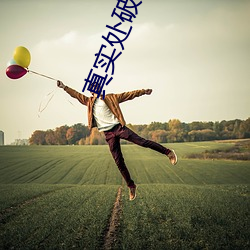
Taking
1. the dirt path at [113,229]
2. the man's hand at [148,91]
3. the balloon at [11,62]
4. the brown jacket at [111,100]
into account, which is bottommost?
the dirt path at [113,229]

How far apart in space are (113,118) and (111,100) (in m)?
0.37

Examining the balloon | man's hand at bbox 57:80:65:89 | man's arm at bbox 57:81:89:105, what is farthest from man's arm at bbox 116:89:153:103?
the balloon

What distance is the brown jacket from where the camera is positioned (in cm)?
586

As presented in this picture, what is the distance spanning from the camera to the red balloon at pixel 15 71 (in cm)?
653

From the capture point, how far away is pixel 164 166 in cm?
3841

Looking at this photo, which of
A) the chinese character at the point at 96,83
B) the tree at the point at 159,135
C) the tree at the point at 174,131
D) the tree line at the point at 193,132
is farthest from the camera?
the tree line at the point at 193,132

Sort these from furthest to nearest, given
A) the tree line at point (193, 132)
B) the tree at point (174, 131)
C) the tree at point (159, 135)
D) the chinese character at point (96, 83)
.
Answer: the tree line at point (193, 132) < the tree at point (174, 131) < the tree at point (159, 135) < the chinese character at point (96, 83)

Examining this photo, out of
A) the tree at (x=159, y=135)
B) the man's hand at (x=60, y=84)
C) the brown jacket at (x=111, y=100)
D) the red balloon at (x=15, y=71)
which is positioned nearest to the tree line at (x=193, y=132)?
the tree at (x=159, y=135)

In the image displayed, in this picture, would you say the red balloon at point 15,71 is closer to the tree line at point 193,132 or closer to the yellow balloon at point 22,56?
the yellow balloon at point 22,56

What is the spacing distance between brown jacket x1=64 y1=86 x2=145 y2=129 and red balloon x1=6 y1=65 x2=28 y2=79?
126cm

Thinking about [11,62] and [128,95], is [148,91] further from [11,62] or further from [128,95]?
[11,62]

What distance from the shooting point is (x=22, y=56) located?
654 centimetres

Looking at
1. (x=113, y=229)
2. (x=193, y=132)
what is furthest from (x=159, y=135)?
(x=113, y=229)

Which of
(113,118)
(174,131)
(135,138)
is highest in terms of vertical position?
(113,118)
